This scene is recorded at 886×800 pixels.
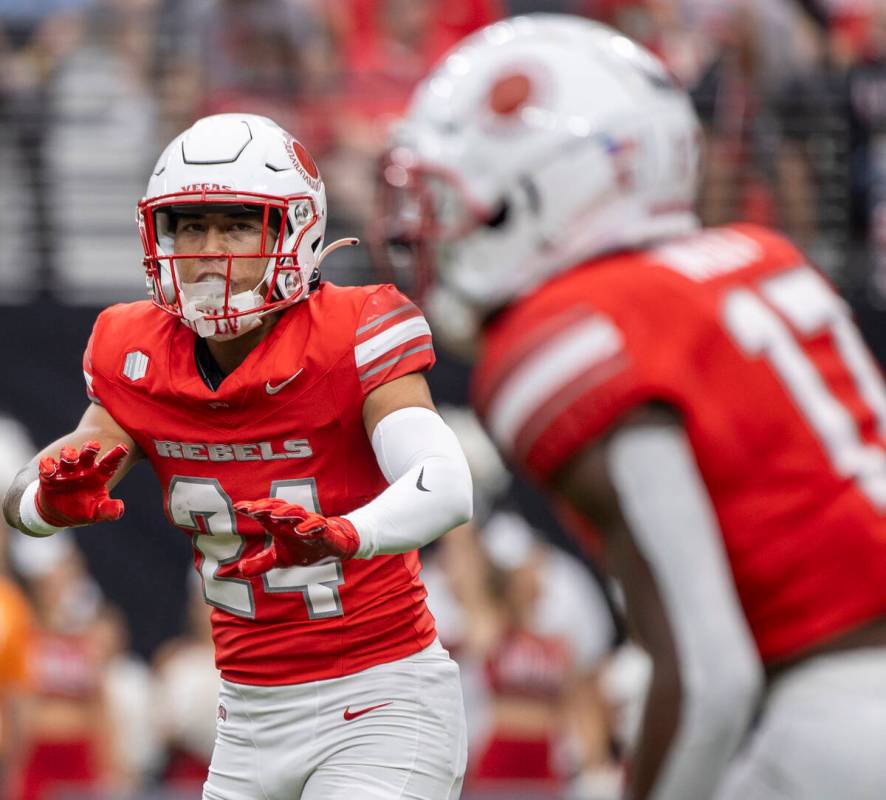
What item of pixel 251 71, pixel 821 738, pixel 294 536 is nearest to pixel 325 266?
pixel 251 71

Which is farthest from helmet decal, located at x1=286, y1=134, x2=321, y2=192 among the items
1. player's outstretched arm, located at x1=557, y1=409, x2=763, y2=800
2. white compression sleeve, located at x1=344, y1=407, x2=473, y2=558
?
player's outstretched arm, located at x1=557, y1=409, x2=763, y2=800

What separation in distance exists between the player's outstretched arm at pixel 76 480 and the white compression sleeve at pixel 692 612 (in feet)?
3.79

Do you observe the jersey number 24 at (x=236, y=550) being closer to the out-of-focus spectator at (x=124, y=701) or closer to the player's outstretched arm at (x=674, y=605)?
the player's outstretched arm at (x=674, y=605)

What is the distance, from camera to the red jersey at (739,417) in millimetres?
2092

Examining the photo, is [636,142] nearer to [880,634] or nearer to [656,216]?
[656,216]

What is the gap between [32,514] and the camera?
10.1ft

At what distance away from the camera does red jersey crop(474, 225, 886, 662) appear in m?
2.09

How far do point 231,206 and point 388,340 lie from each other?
0.38 metres

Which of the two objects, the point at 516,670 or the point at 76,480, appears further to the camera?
the point at 516,670

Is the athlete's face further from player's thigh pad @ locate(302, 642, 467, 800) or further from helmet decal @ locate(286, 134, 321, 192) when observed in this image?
player's thigh pad @ locate(302, 642, 467, 800)

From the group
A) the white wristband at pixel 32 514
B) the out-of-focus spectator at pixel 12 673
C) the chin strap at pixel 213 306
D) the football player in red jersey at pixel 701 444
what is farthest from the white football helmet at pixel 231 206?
the out-of-focus spectator at pixel 12 673

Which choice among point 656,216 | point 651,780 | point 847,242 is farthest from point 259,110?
point 651,780

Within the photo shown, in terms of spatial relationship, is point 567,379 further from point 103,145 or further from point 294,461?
point 103,145

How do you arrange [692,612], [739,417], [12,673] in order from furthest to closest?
[12,673] < [739,417] < [692,612]
